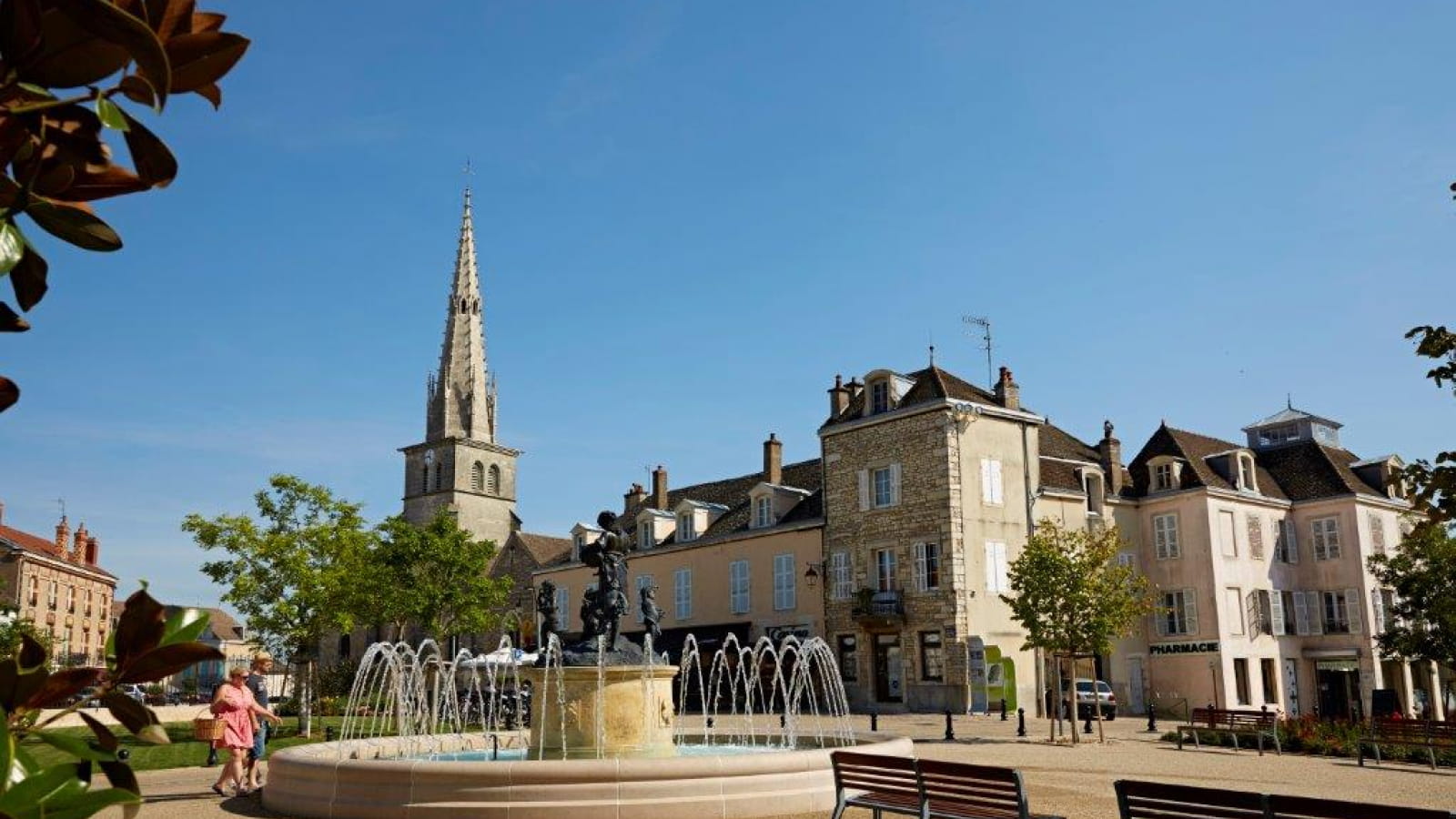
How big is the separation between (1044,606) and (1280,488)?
2109 centimetres

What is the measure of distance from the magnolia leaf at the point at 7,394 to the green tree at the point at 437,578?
128 ft

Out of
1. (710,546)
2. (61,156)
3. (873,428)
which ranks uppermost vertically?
(873,428)

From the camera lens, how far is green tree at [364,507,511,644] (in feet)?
129

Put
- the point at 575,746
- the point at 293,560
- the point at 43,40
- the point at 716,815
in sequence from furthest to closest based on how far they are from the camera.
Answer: the point at 293,560 → the point at 575,746 → the point at 716,815 → the point at 43,40

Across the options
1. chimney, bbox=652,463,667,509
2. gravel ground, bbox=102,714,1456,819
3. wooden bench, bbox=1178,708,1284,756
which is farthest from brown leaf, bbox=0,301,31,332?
chimney, bbox=652,463,667,509

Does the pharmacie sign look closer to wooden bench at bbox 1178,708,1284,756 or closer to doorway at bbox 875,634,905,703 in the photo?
doorway at bbox 875,634,905,703

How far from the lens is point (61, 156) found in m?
1.35

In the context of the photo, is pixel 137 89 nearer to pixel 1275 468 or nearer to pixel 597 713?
pixel 597 713

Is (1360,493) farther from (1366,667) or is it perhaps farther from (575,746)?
(575,746)

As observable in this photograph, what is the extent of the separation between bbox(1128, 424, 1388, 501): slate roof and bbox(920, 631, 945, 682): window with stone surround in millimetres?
11052

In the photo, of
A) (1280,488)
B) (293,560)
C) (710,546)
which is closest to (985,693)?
(710,546)

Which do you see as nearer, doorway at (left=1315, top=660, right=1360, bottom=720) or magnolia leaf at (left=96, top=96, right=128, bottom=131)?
magnolia leaf at (left=96, top=96, right=128, bottom=131)

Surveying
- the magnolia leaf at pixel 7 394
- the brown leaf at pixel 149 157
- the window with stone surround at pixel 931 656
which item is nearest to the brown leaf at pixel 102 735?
the magnolia leaf at pixel 7 394

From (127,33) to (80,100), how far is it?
11 centimetres
